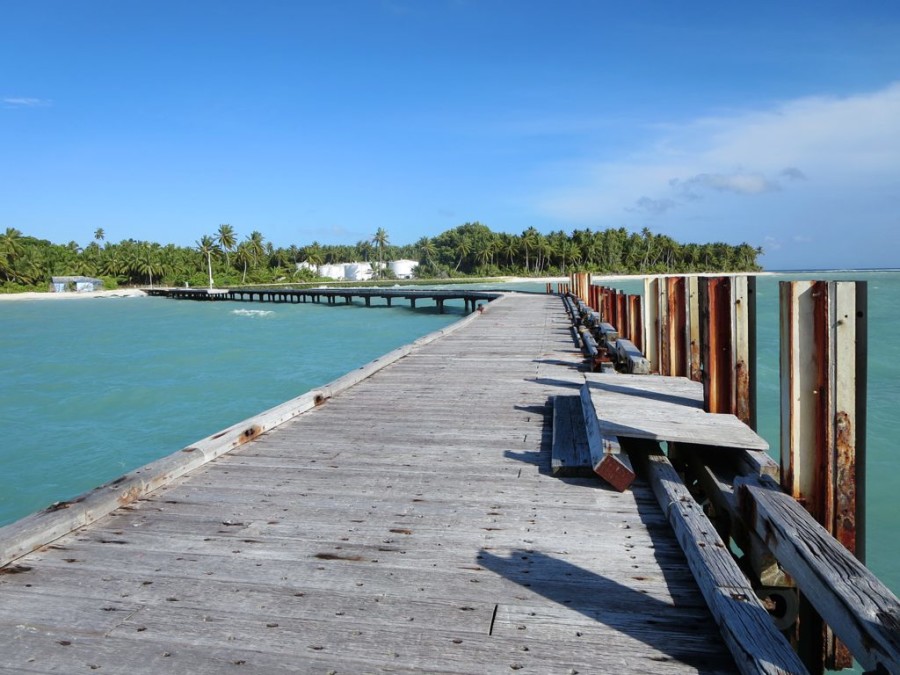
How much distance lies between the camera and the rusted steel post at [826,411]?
321 centimetres

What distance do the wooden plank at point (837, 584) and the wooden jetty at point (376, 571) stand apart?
0.17m

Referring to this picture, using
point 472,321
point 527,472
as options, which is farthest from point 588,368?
point 472,321

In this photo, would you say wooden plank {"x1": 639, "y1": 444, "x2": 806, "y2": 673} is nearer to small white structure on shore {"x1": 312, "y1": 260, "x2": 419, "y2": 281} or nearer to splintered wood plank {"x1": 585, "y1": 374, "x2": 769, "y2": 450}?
splintered wood plank {"x1": 585, "y1": 374, "x2": 769, "y2": 450}

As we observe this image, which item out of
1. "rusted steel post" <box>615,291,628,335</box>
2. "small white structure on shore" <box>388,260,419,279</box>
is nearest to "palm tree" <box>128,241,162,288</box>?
"small white structure on shore" <box>388,260,419,279</box>

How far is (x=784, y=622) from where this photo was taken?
11.7ft

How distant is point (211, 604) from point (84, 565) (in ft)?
2.77

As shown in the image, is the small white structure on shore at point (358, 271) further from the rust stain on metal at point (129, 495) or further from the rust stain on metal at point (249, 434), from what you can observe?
the rust stain on metal at point (129, 495)

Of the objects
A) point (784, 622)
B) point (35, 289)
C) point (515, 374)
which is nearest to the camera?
point (784, 622)

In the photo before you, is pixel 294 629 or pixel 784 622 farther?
pixel 784 622

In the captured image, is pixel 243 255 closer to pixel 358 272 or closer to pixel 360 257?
pixel 358 272

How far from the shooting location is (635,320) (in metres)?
11.4

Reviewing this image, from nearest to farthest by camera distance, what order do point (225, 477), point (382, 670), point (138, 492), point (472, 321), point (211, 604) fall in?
point (382, 670), point (211, 604), point (138, 492), point (225, 477), point (472, 321)

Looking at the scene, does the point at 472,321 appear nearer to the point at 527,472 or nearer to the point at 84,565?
the point at 527,472

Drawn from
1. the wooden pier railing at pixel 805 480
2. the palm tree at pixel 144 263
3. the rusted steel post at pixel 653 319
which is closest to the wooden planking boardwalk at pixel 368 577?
the wooden pier railing at pixel 805 480
